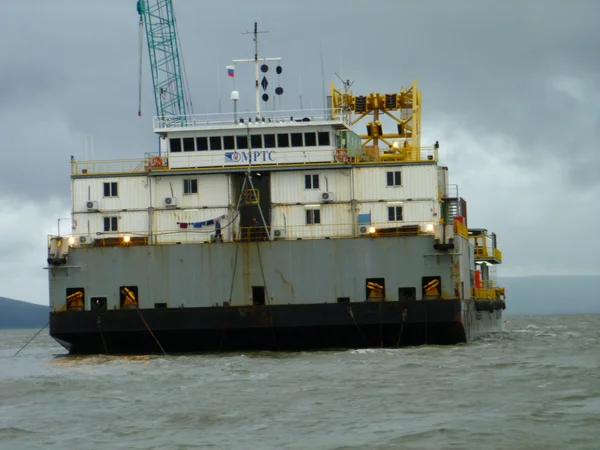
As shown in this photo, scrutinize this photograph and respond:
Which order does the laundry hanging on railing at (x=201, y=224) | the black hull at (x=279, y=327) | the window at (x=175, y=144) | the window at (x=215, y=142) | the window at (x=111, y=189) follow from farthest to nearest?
1. the window at (x=175, y=144)
2. the window at (x=111, y=189)
3. the window at (x=215, y=142)
4. the laundry hanging on railing at (x=201, y=224)
5. the black hull at (x=279, y=327)

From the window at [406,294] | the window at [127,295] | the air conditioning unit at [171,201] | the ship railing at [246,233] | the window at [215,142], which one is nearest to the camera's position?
the window at [406,294]

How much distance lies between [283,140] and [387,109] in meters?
16.6

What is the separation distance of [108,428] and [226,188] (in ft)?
80.5

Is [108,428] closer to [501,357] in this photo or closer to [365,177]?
[501,357]

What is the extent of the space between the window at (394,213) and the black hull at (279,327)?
207 inches

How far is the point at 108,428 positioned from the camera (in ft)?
79.8

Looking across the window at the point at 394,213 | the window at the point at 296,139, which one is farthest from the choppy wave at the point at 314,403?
the window at the point at 296,139

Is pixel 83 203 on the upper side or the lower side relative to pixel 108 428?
upper

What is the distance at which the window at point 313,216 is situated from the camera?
4769 centimetres

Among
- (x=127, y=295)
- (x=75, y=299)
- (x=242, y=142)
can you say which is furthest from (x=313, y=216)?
(x=75, y=299)

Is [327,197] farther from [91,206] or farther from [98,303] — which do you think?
[98,303]

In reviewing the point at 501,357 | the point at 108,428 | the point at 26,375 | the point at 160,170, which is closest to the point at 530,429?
the point at 108,428

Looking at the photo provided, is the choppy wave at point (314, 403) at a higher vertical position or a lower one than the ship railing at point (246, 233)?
lower

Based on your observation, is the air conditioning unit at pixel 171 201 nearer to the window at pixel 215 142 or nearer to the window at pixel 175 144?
the window at pixel 175 144
